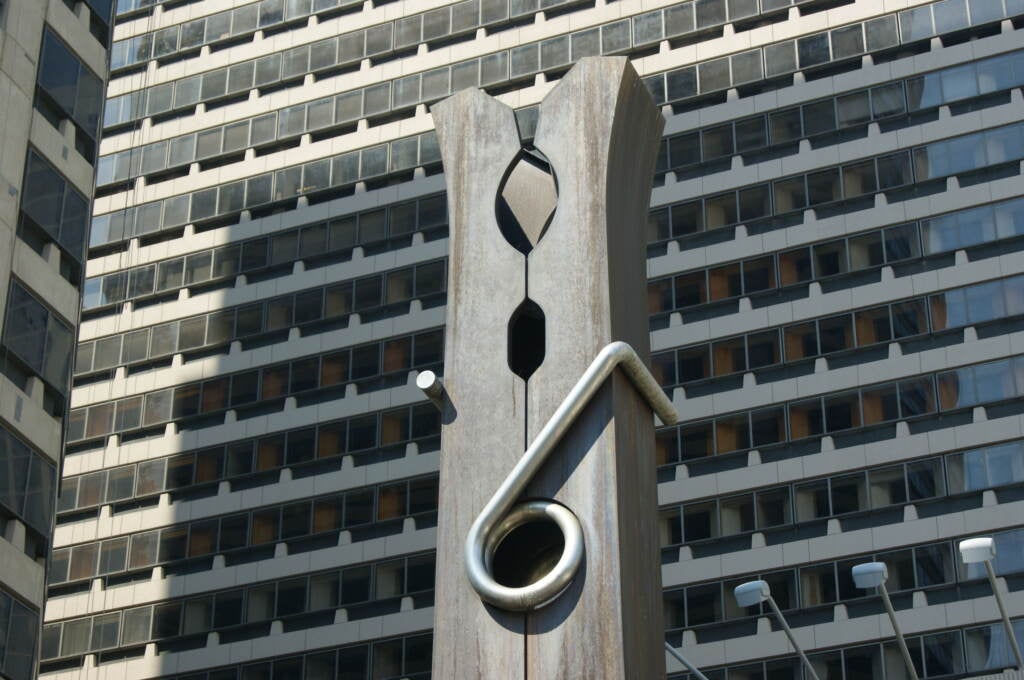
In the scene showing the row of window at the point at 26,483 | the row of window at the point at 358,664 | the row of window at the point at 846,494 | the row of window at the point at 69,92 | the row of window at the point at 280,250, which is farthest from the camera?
the row of window at the point at 280,250

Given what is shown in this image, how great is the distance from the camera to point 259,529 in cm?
7062

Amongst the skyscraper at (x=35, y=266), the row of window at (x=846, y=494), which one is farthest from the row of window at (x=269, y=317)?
the skyscraper at (x=35, y=266)

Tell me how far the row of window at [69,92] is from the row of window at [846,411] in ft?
86.6

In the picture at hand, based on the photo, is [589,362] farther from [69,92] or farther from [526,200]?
[69,92]

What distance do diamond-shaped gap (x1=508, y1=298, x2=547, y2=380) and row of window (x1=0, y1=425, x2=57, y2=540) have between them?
1052 inches

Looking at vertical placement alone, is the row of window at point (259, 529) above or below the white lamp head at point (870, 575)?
above

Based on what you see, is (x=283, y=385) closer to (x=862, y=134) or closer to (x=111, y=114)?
(x=111, y=114)

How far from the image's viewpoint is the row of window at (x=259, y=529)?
224 feet

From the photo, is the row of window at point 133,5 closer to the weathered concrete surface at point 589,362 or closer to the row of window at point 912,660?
the row of window at point 912,660

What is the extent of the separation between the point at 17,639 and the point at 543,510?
89.8 feet

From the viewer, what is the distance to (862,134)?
66375mm

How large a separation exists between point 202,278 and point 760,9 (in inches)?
987

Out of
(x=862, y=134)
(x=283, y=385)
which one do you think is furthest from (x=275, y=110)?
(x=862, y=134)

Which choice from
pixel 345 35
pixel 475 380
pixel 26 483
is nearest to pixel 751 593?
pixel 26 483
